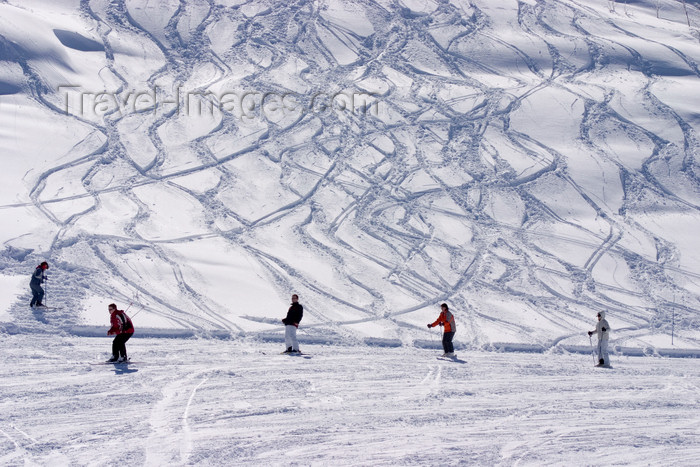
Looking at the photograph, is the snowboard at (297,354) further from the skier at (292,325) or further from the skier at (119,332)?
the skier at (119,332)

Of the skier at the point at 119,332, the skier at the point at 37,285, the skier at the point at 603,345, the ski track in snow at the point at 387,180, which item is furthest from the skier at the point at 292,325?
the skier at the point at 603,345

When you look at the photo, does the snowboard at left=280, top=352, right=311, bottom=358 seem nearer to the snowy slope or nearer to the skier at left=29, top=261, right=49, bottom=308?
the snowy slope

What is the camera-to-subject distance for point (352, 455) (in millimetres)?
9266

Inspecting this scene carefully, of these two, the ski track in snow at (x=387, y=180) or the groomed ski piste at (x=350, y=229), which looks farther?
the ski track in snow at (x=387, y=180)

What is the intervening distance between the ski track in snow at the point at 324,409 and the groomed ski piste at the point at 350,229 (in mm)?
59

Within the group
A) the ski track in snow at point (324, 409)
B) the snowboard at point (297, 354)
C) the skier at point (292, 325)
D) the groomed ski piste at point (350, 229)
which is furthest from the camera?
the skier at point (292, 325)

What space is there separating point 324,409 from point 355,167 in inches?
569

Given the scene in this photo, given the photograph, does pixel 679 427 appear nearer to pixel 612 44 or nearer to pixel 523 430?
pixel 523 430

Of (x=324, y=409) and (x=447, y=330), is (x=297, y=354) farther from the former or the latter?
(x=324, y=409)

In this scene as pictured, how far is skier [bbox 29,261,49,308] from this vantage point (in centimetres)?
1491

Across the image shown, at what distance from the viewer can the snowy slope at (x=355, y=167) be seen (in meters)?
17.9

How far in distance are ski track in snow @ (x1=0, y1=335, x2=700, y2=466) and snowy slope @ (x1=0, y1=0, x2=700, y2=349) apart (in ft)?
8.24

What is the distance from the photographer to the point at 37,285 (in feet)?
49.0

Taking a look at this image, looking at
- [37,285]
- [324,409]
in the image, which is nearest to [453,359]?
[324,409]
